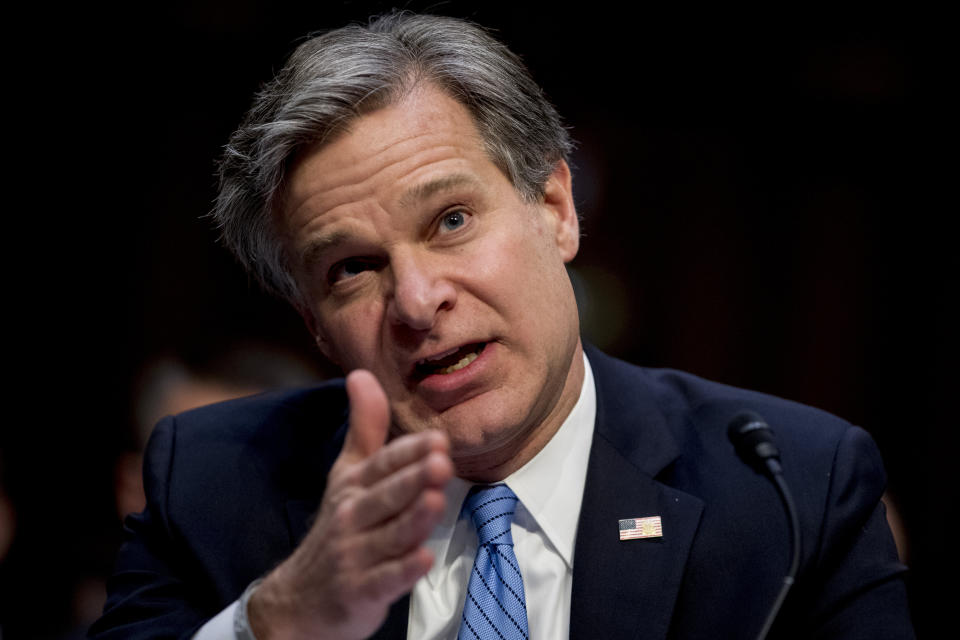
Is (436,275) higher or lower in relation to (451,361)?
higher

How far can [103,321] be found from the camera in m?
4.35

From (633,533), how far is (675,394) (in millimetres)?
476

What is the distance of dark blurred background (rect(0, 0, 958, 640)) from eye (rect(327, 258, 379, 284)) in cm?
248

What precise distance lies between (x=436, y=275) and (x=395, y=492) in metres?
0.62

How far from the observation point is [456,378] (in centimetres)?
164

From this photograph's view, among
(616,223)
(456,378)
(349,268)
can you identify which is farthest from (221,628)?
(616,223)

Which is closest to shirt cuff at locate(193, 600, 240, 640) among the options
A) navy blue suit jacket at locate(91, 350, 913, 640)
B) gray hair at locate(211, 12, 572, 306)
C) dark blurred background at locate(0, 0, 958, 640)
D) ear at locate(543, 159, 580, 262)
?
navy blue suit jacket at locate(91, 350, 913, 640)

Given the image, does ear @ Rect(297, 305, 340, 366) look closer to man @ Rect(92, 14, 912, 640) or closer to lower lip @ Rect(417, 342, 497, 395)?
man @ Rect(92, 14, 912, 640)

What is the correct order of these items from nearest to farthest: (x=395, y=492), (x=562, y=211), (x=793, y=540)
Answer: (x=395, y=492) → (x=793, y=540) → (x=562, y=211)

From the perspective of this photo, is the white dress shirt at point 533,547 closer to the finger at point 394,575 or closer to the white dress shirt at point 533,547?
the white dress shirt at point 533,547

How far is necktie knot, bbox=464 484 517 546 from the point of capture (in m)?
1.74

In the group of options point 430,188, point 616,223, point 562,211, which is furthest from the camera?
point 616,223

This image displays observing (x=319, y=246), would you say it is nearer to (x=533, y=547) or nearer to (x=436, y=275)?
(x=436, y=275)

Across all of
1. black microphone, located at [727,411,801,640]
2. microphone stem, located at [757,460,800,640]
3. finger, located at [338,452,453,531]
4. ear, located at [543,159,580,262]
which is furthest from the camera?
ear, located at [543,159,580,262]
